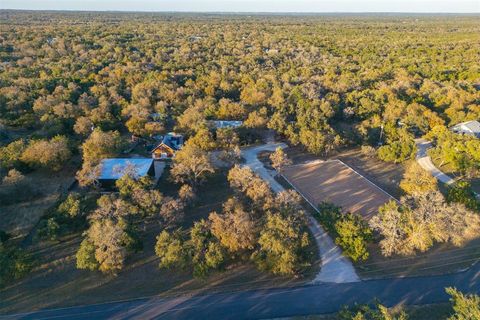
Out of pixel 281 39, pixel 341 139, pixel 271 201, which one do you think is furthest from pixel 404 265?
pixel 281 39

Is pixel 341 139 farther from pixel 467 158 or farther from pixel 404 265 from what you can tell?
pixel 404 265

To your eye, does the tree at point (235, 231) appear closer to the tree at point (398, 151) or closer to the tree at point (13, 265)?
the tree at point (13, 265)

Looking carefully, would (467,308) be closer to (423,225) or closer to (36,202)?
(423,225)

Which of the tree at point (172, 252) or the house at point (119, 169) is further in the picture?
the house at point (119, 169)

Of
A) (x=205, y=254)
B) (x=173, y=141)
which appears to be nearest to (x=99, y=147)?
(x=173, y=141)

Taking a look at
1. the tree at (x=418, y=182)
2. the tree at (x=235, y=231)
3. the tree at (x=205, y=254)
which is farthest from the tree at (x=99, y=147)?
the tree at (x=418, y=182)

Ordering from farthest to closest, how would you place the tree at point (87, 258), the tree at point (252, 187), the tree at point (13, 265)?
1. the tree at point (252, 187)
2. the tree at point (87, 258)
3. the tree at point (13, 265)
